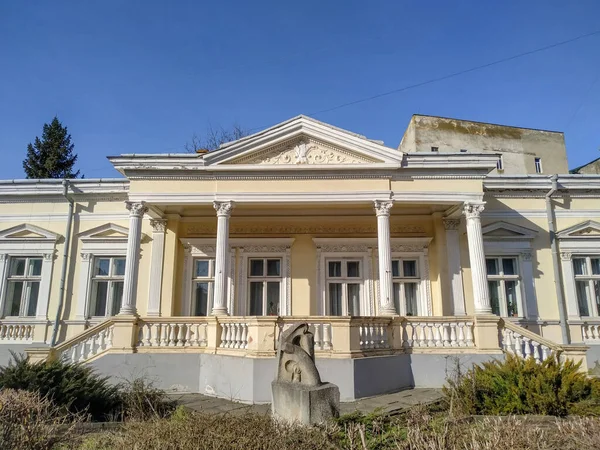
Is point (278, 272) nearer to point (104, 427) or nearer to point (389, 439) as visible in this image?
point (104, 427)

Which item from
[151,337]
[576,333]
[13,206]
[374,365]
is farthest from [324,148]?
[13,206]

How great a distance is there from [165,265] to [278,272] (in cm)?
329

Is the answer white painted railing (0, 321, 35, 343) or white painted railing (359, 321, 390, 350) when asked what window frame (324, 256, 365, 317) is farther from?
white painted railing (0, 321, 35, 343)

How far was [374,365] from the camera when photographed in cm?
862

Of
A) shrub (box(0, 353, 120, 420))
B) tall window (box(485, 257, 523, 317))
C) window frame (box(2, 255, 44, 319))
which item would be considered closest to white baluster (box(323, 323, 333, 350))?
shrub (box(0, 353, 120, 420))

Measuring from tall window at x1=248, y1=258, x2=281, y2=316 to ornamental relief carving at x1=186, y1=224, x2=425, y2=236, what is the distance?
879 mm

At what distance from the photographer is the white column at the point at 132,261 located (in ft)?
33.4

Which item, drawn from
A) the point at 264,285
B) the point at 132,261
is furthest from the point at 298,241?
the point at 132,261

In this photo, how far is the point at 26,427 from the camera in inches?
167

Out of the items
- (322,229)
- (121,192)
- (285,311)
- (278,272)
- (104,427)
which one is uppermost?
(121,192)

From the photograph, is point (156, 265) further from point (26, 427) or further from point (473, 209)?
point (473, 209)

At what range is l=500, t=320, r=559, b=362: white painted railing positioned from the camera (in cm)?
959

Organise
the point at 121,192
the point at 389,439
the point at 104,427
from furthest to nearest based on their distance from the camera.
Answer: the point at 121,192, the point at 104,427, the point at 389,439

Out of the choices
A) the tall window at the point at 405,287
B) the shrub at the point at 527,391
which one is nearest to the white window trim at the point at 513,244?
the tall window at the point at 405,287
